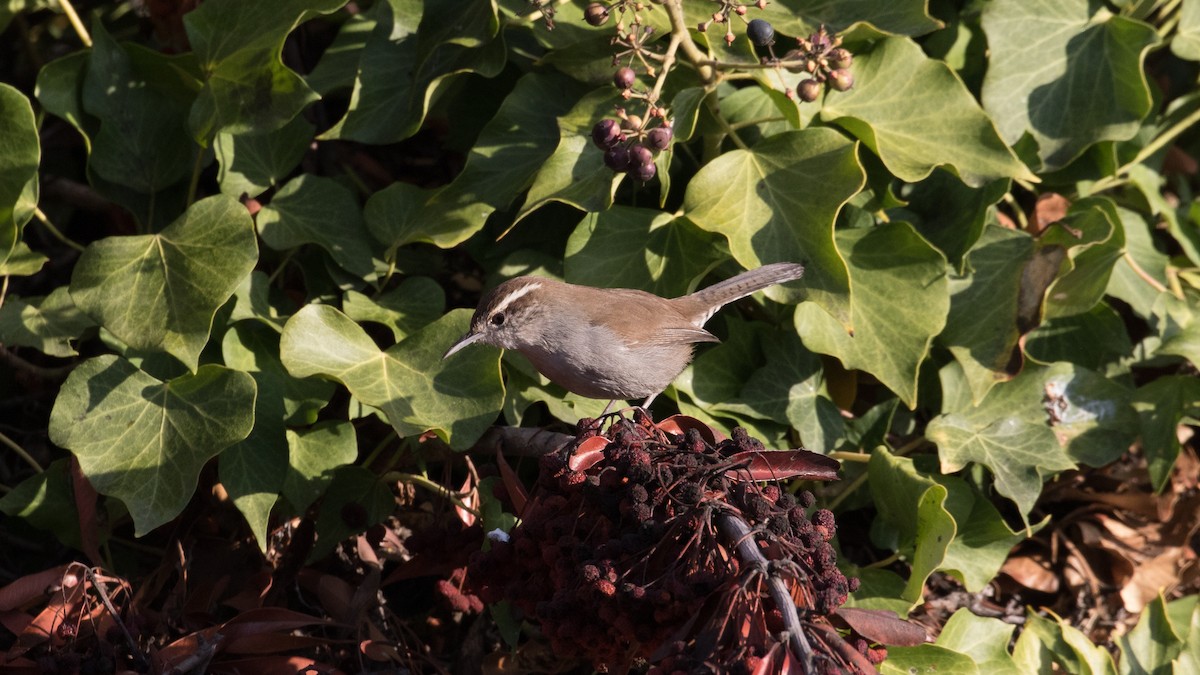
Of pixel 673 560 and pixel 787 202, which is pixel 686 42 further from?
pixel 673 560

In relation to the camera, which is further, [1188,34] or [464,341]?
[1188,34]

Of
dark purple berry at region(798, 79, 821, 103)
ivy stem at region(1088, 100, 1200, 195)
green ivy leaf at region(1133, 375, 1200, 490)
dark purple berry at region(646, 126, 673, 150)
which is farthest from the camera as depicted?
ivy stem at region(1088, 100, 1200, 195)

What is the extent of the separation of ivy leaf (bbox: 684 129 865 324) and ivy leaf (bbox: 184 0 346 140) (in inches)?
51.0

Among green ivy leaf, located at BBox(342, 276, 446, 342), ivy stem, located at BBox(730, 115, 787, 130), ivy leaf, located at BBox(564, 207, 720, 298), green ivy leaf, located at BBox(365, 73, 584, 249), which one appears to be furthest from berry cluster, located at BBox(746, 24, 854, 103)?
green ivy leaf, located at BBox(342, 276, 446, 342)

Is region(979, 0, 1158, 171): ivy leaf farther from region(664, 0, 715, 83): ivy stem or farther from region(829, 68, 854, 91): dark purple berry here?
region(664, 0, 715, 83): ivy stem

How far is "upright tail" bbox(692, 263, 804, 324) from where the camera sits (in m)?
3.22

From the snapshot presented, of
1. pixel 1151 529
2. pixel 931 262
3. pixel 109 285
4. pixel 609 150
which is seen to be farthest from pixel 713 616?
pixel 1151 529

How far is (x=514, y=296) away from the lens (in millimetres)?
3334

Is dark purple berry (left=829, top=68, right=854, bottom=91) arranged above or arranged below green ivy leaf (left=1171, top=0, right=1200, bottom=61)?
above

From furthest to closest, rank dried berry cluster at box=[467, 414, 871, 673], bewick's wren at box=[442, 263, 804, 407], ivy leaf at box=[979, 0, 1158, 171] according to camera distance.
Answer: ivy leaf at box=[979, 0, 1158, 171] → bewick's wren at box=[442, 263, 804, 407] → dried berry cluster at box=[467, 414, 871, 673]

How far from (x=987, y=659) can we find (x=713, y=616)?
1.66 m

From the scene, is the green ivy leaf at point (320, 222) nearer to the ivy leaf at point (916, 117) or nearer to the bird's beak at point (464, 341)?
the bird's beak at point (464, 341)

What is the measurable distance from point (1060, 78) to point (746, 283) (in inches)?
59.6

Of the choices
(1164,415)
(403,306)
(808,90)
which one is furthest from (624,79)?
(1164,415)
